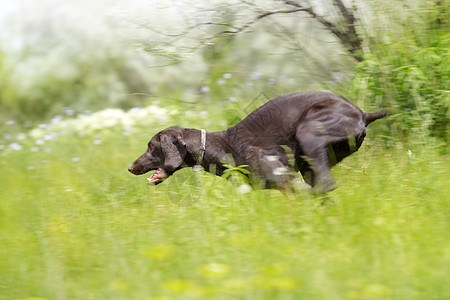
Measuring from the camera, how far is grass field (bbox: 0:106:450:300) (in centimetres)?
276

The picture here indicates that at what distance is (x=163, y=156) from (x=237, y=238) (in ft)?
5.33

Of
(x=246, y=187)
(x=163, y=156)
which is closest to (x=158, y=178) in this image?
(x=163, y=156)

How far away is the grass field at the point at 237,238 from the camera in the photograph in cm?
276

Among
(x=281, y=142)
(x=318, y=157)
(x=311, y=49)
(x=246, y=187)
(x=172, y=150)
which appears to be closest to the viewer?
(x=246, y=187)

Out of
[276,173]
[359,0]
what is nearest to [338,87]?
[359,0]

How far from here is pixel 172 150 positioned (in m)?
4.76

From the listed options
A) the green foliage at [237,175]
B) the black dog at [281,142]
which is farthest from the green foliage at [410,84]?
the green foliage at [237,175]

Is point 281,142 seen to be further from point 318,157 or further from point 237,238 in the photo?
point 237,238

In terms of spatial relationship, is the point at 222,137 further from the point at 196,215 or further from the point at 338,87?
the point at 338,87

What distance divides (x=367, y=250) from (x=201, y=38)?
341 cm

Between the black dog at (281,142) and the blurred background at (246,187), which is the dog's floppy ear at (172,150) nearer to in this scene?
the black dog at (281,142)

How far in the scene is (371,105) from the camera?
5543 mm

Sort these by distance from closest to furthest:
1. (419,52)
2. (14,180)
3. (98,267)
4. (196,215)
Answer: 1. (98,267)
2. (196,215)
3. (419,52)
4. (14,180)

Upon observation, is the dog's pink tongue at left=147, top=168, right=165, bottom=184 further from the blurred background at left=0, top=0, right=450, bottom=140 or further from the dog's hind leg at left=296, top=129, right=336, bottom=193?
the dog's hind leg at left=296, top=129, right=336, bottom=193
